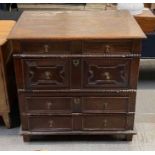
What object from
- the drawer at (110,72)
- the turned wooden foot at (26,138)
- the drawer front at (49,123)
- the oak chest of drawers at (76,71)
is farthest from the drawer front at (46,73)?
the turned wooden foot at (26,138)

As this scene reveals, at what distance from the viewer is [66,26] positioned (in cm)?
157

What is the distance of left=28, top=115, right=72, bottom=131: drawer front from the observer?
1.71 m

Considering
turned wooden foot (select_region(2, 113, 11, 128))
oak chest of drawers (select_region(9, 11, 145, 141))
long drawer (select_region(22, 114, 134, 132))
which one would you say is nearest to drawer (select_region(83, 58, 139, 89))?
oak chest of drawers (select_region(9, 11, 145, 141))

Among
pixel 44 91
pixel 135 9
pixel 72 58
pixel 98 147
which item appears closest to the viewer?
pixel 72 58

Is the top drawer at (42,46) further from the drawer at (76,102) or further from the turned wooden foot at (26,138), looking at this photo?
the turned wooden foot at (26,138)

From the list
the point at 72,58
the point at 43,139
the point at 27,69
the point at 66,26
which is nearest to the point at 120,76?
the point at 72,58

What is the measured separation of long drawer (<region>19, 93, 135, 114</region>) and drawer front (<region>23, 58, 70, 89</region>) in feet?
0.23

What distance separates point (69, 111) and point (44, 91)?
195 mm

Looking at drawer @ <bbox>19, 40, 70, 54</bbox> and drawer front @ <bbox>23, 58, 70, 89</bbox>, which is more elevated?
drawer @ <bbox>19, 40, 70, 54</bbox>

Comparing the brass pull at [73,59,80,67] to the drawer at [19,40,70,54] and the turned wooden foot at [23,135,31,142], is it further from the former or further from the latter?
the turned wooden foot at [23,135,31,142]

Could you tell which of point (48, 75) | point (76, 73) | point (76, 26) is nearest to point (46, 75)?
point (48, 75)

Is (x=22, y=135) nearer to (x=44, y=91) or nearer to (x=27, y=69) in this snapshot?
(x=44, y=91)

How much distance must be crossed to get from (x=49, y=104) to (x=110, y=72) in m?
0.40

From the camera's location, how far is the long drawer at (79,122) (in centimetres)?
170
